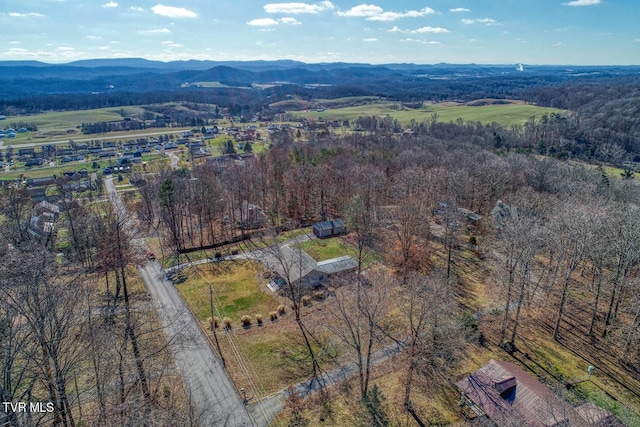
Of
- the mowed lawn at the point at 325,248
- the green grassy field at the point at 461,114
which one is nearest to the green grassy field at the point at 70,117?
the green grassy field at the point at 461,114

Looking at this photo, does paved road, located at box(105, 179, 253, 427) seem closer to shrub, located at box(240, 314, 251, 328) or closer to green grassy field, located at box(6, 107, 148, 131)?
shrub, located at box(240, 314, 251, 328)

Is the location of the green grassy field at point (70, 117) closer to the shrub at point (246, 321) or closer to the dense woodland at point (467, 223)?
the dense woodland at point (467, 223)

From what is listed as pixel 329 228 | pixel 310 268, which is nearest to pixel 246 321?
pixel 310 268

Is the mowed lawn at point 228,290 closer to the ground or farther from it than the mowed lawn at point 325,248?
closer to the ground

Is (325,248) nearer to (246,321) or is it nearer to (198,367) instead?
(246,321)

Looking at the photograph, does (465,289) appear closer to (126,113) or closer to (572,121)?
(572,121)

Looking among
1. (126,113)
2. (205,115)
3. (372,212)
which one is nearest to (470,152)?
(372,212)

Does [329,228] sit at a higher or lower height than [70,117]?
lower
